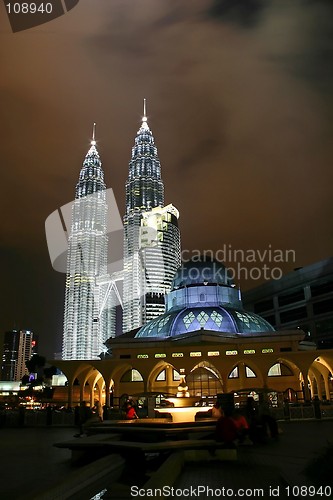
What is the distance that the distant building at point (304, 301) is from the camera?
73.1m

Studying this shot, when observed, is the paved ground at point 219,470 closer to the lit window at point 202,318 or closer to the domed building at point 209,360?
the domed building at point 209,360

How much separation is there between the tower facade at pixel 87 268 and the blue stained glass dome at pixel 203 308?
9929cm

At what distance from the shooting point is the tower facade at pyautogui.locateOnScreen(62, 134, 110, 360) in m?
150

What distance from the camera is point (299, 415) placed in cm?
2670

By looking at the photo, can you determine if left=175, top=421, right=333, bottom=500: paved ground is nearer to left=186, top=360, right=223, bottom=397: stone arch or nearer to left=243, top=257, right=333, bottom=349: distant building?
left=186, top=360, right=223, bottom=397: stone arch

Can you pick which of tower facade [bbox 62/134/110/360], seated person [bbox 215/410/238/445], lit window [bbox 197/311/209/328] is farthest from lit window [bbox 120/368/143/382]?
tower facade [bbox 62/134/110/360]

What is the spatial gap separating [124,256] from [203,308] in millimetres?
98537

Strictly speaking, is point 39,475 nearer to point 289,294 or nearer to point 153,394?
point 153,394

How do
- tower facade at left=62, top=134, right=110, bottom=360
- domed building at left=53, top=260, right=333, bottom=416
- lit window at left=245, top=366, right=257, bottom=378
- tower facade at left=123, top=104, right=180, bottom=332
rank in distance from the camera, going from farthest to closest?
tower facade at left=62, top=134, right=110, bottom=360
tower facade at left=123, top=104, right=180, bottom=332
lit window at left=245, top=366, right=257, bottom=378
domed building at left=53, top=260, right=333, bottom=416

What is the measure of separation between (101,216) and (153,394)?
143963mm

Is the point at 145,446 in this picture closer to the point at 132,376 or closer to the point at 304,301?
the point at 132,376

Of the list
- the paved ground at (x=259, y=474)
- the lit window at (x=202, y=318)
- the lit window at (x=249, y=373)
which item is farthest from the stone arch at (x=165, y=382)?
the paved ground at (x=259, y=474)

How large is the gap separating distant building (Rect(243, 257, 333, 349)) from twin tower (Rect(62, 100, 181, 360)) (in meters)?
50.0

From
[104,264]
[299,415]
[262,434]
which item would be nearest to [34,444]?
[262,434]
